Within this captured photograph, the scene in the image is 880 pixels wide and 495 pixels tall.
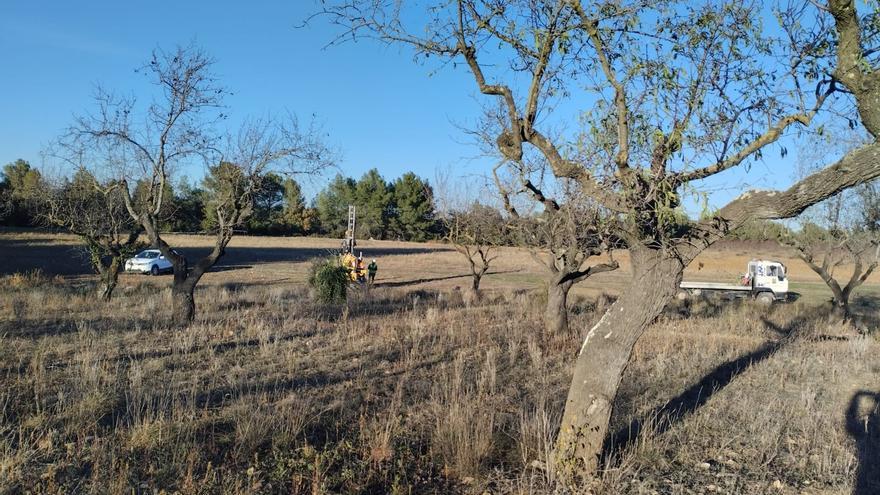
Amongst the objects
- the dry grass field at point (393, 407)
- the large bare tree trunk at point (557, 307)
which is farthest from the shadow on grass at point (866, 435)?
the large bare tree trunk at point (557, 307)

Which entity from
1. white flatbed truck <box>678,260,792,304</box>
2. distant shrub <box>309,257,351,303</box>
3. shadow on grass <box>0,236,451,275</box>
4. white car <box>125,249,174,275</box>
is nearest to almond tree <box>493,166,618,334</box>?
distant shrub <box>309,257,351,303</box>

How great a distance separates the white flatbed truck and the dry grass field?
46.8 feet

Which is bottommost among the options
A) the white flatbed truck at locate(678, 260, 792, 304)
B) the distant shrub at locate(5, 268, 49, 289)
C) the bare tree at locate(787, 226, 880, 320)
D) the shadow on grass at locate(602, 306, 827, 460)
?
the shadow on grass at locate(602, 306, 827, 460)

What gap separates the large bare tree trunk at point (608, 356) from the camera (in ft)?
15.7

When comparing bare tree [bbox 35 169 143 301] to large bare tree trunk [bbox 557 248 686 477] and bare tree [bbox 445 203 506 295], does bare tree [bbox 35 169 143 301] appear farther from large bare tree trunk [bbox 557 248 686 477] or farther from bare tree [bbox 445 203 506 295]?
large bare tree trunk [bbox 557 248 686 477]

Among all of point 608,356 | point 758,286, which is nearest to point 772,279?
point 758,286

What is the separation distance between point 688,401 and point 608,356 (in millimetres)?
3522

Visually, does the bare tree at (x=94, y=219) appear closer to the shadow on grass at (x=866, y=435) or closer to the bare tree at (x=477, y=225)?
the bare tree at (x=477, y=225)

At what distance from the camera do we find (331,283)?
707 inches

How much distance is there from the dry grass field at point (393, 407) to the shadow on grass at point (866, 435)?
3cm

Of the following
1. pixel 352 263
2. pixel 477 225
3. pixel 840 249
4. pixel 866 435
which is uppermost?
pixel 477 225

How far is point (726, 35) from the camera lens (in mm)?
5574

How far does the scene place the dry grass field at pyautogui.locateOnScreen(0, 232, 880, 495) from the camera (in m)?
4.65

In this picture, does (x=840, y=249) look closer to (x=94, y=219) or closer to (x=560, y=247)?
(x=560, y=247)
